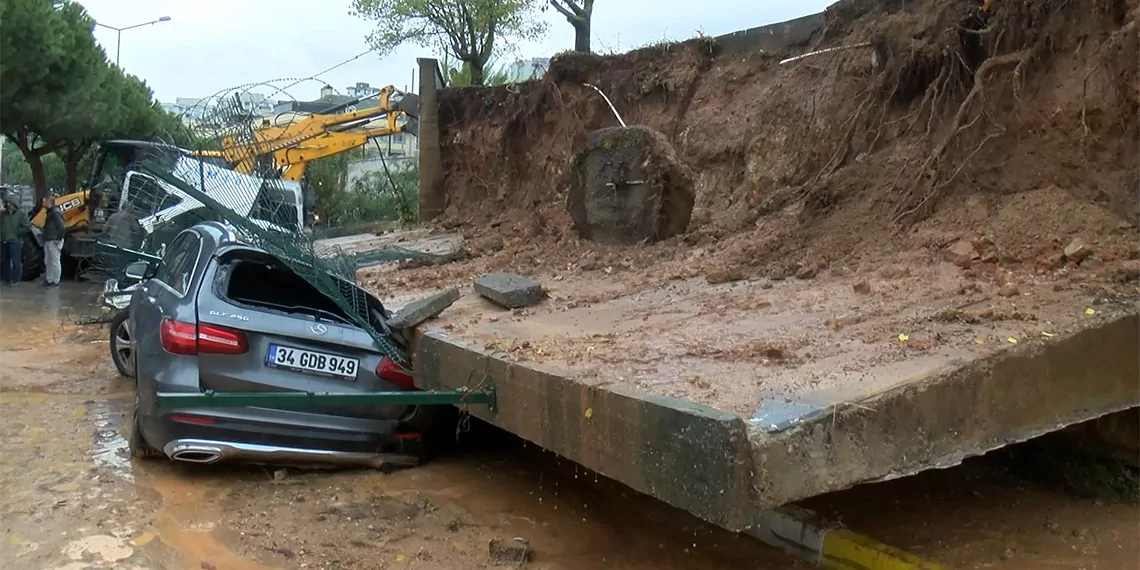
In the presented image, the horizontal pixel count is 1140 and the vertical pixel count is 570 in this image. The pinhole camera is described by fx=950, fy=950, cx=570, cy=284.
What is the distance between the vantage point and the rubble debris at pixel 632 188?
8062 mm

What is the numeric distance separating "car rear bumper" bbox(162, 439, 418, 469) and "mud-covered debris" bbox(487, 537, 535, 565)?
1295mm

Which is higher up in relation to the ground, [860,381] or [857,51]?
[857,51]

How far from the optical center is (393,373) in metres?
5.28

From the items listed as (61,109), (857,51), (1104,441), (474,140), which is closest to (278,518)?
(1104,441)

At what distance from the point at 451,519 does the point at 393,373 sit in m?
0.95

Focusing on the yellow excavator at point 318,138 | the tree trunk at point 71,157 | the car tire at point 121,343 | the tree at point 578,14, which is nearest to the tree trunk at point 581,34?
the tree at point 578,14

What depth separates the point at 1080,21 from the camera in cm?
550

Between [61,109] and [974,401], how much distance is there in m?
19.9

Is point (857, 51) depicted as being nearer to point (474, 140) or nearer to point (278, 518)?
point (278, 518)

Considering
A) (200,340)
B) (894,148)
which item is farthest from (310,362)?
(894,148)

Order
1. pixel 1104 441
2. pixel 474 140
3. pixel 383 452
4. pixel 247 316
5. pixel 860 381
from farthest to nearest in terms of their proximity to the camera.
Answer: pixel 474 140
pixel 383 452
pixel 247 316
pixel 1104 441
pixel 860 381

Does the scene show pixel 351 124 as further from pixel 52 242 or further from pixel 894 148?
pixel 894 148

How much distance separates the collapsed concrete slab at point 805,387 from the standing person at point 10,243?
559 inches

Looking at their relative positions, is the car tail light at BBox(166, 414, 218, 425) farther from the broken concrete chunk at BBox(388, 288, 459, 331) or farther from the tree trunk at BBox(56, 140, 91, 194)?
the tree trunk at BBox(56, 140, 91, 194)
